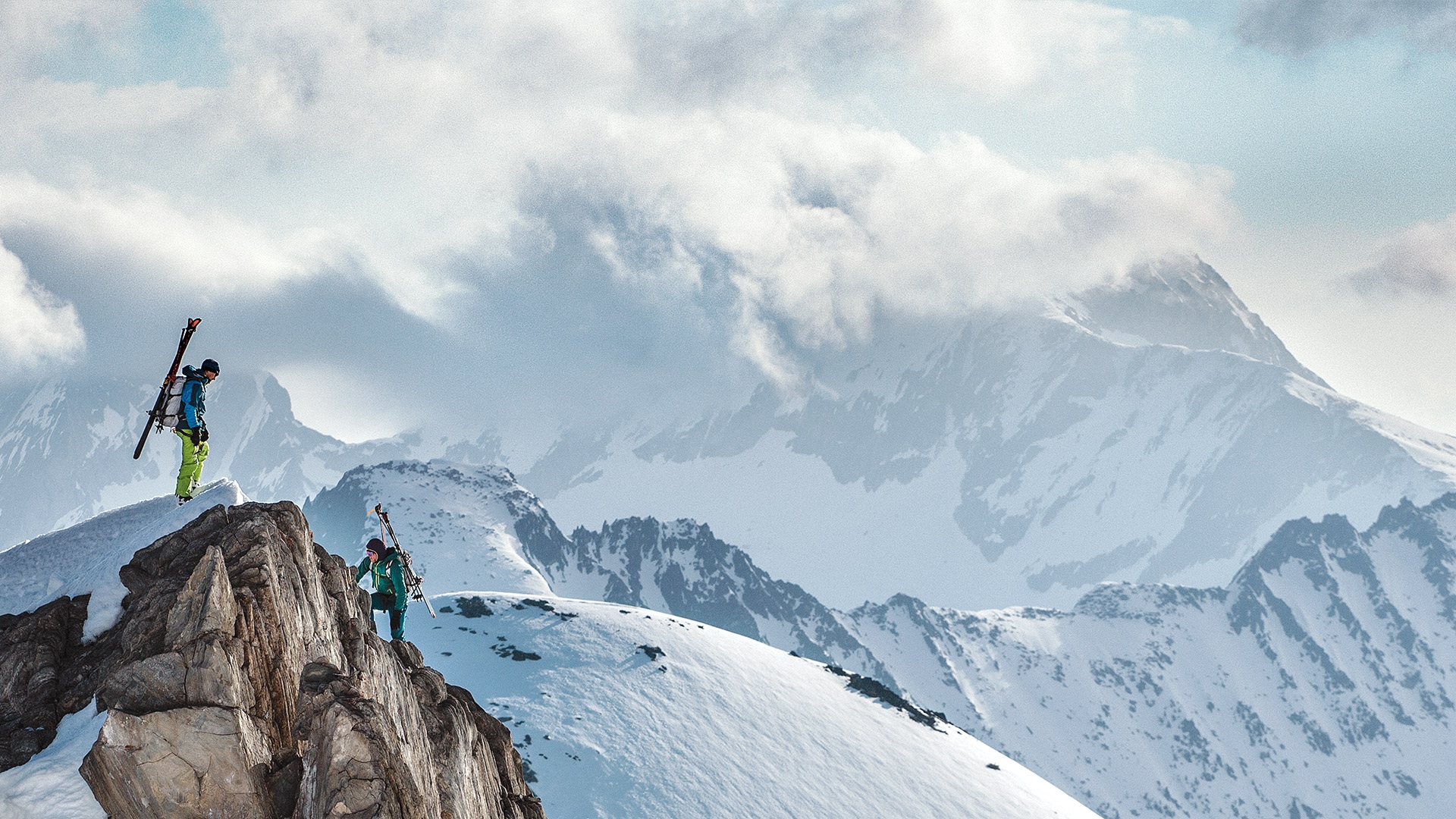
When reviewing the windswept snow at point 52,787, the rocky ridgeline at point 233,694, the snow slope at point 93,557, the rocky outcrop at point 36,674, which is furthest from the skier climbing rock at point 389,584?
the windswept snow at point 52,787

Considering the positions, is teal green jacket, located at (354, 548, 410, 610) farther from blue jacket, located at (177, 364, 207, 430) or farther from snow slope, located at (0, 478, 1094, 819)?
snow slope, located at (0, 478, 1094, 819)

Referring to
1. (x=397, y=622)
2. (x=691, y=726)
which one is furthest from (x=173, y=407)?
(x=691, y=726)

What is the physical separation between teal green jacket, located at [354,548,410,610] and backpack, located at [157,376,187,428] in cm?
624

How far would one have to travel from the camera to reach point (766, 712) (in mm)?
83875

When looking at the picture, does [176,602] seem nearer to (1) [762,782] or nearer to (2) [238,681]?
(2) [238,681]

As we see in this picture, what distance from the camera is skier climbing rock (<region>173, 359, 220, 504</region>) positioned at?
19609 mm

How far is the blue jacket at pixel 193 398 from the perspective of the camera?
19.6m

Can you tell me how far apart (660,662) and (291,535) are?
7057cm

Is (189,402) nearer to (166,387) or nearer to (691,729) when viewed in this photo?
(166,387)

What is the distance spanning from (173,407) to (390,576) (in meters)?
7.11

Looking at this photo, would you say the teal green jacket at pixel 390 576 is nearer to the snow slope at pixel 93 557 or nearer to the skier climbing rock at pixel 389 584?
the skier climbing rock at pixel 389 584

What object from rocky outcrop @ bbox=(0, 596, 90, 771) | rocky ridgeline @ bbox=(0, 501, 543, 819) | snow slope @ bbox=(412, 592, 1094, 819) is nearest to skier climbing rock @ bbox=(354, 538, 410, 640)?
rocky ridgeline @ bbox=(0, 501, 543, 819)

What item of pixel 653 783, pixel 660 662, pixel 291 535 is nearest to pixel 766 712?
pixel 660 662

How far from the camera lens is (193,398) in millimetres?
19656
